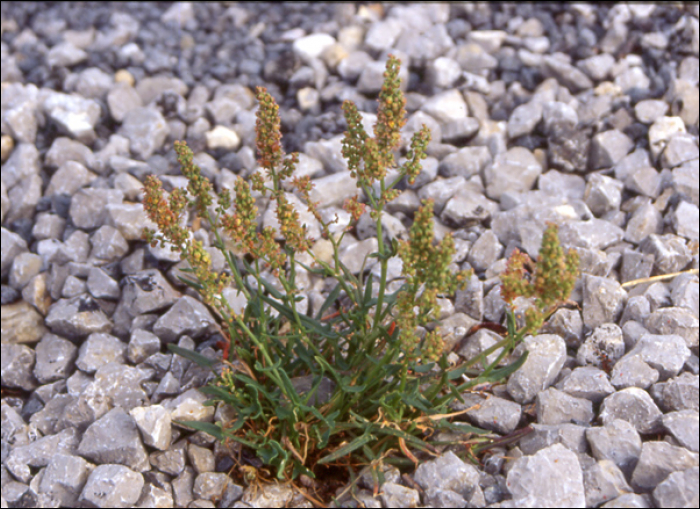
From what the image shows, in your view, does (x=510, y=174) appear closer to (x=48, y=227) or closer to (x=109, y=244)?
(x=109, y=244)

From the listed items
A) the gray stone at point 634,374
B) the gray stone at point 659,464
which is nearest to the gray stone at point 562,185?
the gray stone at point 634,374

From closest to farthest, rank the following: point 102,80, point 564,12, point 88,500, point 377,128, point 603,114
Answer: point 377,128
point 88,500
point 603,114
point 102,80
point 564,12

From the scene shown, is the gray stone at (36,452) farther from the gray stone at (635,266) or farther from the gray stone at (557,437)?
the gray stone at (635,266)

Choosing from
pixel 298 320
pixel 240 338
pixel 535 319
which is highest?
pixel 535 319

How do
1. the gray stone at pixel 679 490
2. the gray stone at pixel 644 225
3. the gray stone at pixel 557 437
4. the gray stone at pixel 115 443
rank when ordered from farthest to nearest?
the gray stone at pixel 644 225 < the gray stone at pixel 115 443 < the gray stone at pixel 557 437 < the gray stone at pixel 679 490

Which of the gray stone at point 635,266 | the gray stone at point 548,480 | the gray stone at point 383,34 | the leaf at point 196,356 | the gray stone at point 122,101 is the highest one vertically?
the gray stone at point 383,34

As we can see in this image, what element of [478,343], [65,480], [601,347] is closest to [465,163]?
[478,343]

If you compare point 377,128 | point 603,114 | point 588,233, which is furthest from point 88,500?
point 603,114

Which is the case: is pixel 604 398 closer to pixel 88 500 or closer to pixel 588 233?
pixel 588 233
